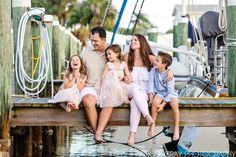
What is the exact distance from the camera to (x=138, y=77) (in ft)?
24.5

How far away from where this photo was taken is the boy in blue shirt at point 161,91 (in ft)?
23.4

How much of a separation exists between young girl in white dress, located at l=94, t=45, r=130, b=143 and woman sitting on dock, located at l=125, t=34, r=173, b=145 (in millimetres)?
88

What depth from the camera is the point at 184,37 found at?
1916cm

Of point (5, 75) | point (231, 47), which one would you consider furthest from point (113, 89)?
point (231, 47)

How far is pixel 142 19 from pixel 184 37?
146 feet

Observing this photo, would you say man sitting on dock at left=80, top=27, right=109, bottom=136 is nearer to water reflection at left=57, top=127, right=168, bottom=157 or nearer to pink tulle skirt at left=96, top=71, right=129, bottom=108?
pink tulle skirt at left=96, top=71, right=129, bottom=108

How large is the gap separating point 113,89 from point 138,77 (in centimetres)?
42

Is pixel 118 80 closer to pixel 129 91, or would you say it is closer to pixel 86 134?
pixel 129 91

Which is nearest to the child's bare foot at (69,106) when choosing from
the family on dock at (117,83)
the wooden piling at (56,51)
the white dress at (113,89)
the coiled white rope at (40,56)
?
the family on dock at (117,83)

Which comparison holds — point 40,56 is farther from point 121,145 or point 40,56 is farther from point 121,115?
point 121,145

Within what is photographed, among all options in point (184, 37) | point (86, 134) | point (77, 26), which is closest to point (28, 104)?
point (86, 134)

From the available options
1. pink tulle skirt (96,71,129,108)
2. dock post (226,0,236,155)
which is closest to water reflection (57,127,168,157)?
dock post (226,0,236,155)

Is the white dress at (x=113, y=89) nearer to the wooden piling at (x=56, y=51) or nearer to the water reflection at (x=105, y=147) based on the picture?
the water reflection at (x=105, y=147)

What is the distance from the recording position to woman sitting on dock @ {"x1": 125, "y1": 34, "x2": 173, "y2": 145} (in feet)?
23.2
